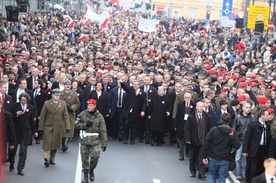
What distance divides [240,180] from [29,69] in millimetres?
9000

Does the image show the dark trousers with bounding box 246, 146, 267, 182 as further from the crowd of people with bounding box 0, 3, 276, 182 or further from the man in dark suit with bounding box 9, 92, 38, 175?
the man in dark suit with bounding box 9, 92, 38, 175

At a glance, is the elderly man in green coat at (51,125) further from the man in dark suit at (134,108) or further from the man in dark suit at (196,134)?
the man in dark suit at (134,108)

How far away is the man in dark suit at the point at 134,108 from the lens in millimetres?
18984

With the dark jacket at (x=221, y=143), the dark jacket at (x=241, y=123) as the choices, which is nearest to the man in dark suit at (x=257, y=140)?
the dark jacket at (x=221, y=143)

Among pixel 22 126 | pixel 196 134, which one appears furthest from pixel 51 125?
pixel 196 134

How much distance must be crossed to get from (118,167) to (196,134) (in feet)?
6.16

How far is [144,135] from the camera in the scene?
1967 centimetres

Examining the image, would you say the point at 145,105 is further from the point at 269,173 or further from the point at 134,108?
the point at 269,173

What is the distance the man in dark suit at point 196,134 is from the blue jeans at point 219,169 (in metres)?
2.14

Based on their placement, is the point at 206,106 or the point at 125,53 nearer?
the point at 206,106

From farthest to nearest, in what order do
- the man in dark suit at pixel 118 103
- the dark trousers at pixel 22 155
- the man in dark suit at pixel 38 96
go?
the man in dark suit at pixel 118 103 < the man in dark suit at pixel 38 96 < the dark trousers at pixel 22 155

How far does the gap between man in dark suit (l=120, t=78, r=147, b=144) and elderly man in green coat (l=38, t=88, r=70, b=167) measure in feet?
12.3

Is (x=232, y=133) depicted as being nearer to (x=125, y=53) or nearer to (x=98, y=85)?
(x=98, y=85)

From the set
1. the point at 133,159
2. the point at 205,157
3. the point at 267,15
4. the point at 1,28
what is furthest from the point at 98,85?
the point at 267,15
